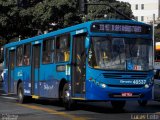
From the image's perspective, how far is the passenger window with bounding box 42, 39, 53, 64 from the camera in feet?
66.4

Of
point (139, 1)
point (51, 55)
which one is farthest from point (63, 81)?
point (139, 1)

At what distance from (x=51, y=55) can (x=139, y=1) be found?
308 ft

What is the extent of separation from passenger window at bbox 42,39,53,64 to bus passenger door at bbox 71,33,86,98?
2500 millimetres

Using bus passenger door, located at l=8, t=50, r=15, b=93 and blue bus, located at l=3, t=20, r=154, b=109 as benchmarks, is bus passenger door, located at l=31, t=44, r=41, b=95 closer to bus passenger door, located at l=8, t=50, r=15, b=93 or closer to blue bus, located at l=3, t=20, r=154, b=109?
blue bus, located at l=3, t=20, r=154, b=109

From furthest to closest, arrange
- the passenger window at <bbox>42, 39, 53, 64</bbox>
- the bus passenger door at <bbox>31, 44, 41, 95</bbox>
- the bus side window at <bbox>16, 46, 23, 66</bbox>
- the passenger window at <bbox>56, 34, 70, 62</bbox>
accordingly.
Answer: the bus side window at <bbox>16, 46, 23, 66</bbox>
the bus passenger door at <bbox>31, 44, 41, 95</bbox>
the passenger window at <bbox>42, 39, 53, 64</bbox>
the passenger window at <bbox>56, 34, 70, 62</bbox>

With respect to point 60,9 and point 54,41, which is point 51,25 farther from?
point 54,41

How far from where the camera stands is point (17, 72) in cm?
2462

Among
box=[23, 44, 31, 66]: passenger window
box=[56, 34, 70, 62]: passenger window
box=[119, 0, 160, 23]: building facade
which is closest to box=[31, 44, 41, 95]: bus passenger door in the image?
box=[23, 44, 31, 66]: passenger window

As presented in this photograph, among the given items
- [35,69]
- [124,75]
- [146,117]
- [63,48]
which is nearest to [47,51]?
[63,48]

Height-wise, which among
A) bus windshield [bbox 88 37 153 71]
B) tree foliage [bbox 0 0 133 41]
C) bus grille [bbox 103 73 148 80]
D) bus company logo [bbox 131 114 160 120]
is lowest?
bus company logo [bbox 131 114 160 120]

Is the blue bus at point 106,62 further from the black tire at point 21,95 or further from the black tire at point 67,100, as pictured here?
the black tire at point 21,95

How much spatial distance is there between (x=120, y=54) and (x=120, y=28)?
0.95 metres

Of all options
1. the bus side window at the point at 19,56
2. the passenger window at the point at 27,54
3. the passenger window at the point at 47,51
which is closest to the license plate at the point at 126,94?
the passenger window at the point at 47,51

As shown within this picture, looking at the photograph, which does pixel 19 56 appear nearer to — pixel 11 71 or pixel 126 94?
pixel 11 71
